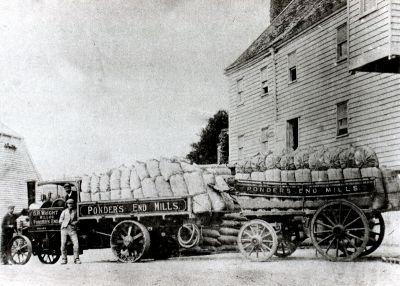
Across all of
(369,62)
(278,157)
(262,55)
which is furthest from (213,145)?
(369,62)

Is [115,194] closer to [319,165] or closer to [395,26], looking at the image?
[319,165]

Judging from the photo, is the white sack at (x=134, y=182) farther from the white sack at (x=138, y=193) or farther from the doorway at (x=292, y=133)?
the doorway at (x=292, y=133)

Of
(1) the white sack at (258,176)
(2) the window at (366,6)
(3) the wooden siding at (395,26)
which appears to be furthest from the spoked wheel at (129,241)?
(2) the window at (366,6)

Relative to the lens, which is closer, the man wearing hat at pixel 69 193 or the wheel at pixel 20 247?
the man wearing hat at pixel 69 193

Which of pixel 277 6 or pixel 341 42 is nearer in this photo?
pixel 341 42

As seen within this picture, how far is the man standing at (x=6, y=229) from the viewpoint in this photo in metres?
10.1

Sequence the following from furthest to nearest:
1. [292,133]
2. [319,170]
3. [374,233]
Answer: [292,133] → [374,233] → [319,170]

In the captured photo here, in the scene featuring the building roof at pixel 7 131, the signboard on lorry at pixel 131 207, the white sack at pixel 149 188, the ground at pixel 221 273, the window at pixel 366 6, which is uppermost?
the window at pixel 366 6

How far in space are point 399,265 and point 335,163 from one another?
1.50 meters

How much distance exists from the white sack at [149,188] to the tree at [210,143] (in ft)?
2.42

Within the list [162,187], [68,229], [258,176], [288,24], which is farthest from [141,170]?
[288,24]

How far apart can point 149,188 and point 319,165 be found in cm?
259

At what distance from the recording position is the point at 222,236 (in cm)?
1149

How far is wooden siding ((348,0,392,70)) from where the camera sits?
31.5ft
